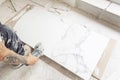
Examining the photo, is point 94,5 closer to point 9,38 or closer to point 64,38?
point 64,38

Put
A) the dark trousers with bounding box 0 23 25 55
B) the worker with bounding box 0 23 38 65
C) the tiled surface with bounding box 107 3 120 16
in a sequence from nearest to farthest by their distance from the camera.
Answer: the worker with bounding box 0 23 38 65 < the dark trousers with bounding box 0 23 25 55 < the tiled surface with bounding box 107 3 120 16

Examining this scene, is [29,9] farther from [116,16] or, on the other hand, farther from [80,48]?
[116,16]

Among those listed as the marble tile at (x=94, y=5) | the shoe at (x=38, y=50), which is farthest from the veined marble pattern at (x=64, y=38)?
the marble tile at (x=94, y=5)

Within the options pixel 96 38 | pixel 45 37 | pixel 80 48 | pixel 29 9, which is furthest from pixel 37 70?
pixel 29 9

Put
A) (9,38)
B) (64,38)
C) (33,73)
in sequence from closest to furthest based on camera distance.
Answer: (9,38)
(33,73)
(64,38)

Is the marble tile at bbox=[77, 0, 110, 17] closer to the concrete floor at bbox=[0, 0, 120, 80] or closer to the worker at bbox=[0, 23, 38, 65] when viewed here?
the concrete floor at bbox=[0, 0, 120, 80]

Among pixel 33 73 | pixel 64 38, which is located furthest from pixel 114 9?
pixel 33 73

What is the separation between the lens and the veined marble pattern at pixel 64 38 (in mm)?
1403

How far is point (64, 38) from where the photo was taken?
1.54 m

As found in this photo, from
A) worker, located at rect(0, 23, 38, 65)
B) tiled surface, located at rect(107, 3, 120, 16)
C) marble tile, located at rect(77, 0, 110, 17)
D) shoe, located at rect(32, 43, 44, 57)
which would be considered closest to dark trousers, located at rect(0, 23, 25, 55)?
worker, located at rect(0, 23, 38, 65)

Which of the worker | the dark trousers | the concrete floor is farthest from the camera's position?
the concrete floor

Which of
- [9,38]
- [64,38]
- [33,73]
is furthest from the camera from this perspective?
[64,38]

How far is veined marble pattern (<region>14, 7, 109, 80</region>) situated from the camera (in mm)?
1403

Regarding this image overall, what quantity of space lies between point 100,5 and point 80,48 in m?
0.50
